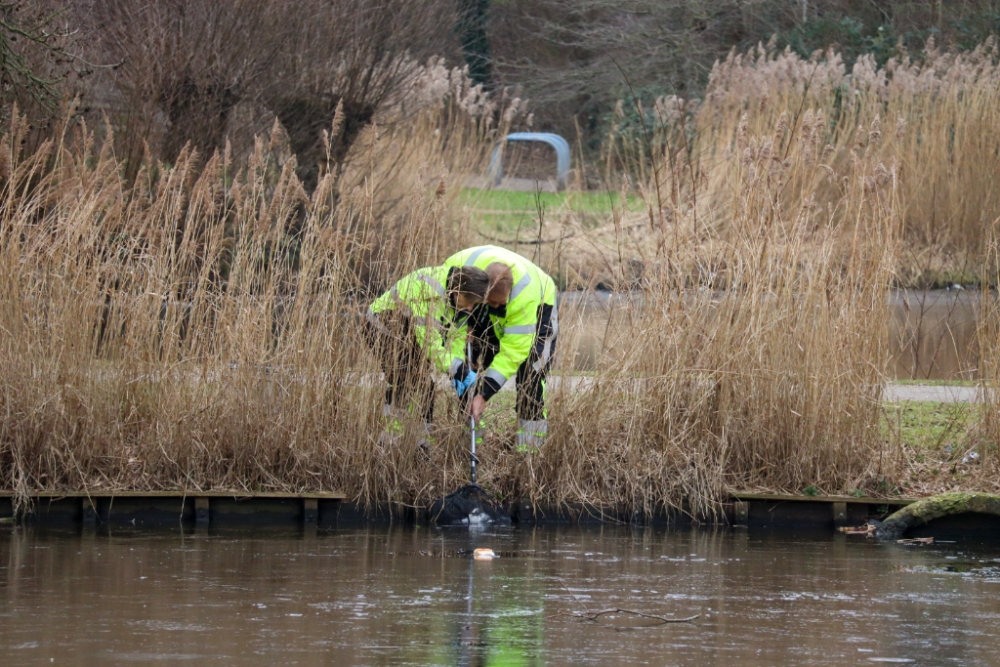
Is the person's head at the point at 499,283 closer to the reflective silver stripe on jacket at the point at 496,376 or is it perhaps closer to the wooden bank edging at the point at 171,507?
the reflective silver stripe on jacket at the point at 496,376

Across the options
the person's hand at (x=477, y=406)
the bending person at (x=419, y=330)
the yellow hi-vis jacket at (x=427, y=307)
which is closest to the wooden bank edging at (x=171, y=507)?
the bending person at (x=419, y=330)

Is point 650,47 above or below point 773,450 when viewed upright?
above

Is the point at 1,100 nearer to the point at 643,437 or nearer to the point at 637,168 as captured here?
the point at 643,437

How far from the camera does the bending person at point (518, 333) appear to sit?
874 cm

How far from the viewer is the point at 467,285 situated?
8.66m

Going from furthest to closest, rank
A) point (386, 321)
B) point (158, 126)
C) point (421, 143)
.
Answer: point (421, 143), point (158, 126), point (386, 321)

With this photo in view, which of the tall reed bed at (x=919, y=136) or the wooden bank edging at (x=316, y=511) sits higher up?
the tall reed bed at (x=919, y=136)

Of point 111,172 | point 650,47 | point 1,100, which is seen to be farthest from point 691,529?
point 650,47

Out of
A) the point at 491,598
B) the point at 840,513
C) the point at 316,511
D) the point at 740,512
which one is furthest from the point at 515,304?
the point at 491,598

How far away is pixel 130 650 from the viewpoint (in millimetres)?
5555

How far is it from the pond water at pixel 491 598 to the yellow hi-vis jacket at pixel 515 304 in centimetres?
95

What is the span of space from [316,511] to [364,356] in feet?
3.07

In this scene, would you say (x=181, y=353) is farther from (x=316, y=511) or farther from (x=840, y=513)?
(x=840, y=513)

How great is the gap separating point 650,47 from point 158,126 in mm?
17520
